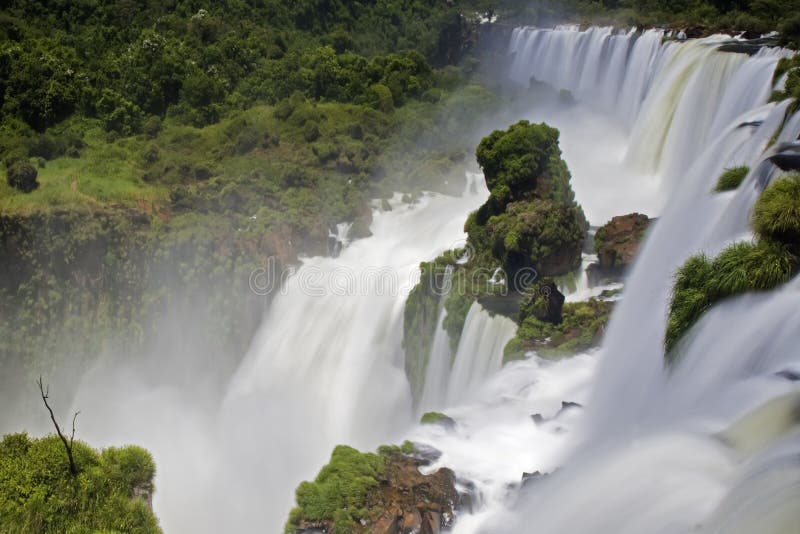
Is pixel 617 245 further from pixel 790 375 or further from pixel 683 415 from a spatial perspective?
pixel 790 375

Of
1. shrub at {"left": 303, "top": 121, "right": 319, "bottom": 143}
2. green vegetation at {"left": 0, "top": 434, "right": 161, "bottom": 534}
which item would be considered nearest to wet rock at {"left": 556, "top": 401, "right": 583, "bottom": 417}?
green vegetation at {"left": 0, "top": 434, "right": 161, "bottom": 534}

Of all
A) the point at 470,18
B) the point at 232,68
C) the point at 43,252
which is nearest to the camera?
the point at 43,252

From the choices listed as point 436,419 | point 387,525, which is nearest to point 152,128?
point 436,419

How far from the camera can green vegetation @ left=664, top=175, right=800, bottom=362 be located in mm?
12641

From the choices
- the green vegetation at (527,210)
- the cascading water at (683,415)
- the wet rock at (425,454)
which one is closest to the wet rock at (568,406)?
the cascading water at (683,415)

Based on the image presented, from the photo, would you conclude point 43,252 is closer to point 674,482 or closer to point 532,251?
point 532,251

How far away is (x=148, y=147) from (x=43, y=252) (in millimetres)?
8737

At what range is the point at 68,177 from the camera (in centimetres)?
3478

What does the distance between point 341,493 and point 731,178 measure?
1174cm

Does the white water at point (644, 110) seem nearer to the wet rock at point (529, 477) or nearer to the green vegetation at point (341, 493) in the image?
the wet rock at point (529, 477)

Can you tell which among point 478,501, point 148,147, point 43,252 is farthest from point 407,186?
point 478,501

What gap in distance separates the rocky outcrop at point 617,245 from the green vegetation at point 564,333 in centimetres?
184

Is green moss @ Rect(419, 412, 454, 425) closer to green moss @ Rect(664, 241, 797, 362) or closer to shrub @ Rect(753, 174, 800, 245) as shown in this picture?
green moss @ Rect(664, 241, 797, 362)

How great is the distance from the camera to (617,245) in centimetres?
2228
